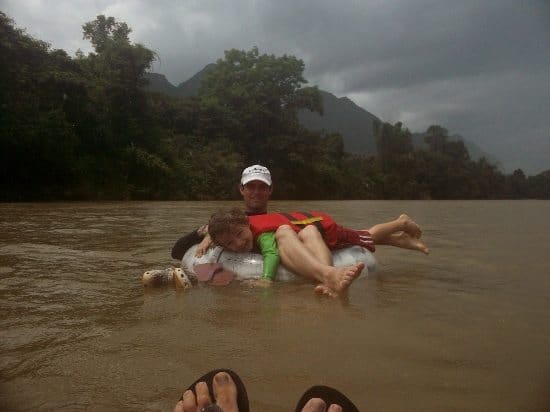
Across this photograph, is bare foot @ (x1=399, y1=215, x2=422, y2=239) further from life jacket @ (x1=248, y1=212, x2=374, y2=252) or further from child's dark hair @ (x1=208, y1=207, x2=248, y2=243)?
child's dark hair @ (x1=208, y1=207, x2=248, y2=243)

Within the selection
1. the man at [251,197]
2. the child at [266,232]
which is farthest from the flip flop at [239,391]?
the man at [251,197]

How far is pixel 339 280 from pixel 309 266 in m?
0.35

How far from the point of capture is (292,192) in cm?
2647

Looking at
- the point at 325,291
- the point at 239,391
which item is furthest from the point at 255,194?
the point at 239,391

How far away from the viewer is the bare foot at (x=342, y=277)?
2555mm

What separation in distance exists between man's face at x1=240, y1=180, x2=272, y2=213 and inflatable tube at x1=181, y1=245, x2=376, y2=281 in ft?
1.75

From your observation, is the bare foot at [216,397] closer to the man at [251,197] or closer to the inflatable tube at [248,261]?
the inflatable tube at [248,261]

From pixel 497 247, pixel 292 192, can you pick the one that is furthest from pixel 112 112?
pixel 497 247

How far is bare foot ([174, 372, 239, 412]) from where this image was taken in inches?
47.4

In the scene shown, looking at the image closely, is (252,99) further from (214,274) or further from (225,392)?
(225,392)

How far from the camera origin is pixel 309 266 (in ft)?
9.53

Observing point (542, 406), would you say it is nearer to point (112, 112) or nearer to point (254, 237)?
point (254, 237)

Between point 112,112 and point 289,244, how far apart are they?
17.5 metres

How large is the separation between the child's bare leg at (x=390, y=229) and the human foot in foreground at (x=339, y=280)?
1215 mm
